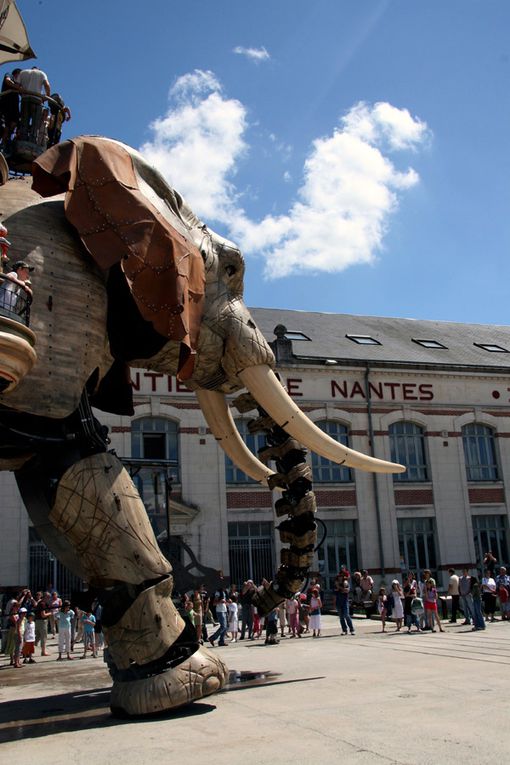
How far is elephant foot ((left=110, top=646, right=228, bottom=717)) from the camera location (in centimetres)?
499

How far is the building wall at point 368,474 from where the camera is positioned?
833 inches

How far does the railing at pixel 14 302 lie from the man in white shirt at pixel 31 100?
123 inches

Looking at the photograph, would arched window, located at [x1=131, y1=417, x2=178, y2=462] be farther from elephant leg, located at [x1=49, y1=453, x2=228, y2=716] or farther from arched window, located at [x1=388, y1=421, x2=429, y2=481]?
elephant leg, located at [x1=49, y1=453, x2=228, y2=716]

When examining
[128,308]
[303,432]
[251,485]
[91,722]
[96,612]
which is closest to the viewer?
[91,722]

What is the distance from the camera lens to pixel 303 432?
6516 mm

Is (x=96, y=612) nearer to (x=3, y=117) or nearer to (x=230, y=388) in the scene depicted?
→ (x=230, y=388)

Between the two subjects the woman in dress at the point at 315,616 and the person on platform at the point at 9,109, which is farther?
the woman in dress at the point at 315,616

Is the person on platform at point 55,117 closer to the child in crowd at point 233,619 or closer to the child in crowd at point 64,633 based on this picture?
the child in crowd at point 64,633

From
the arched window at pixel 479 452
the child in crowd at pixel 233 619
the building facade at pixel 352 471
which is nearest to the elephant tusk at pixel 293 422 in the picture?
the child in crowd at pixel 233 619

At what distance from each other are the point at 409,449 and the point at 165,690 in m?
19.6

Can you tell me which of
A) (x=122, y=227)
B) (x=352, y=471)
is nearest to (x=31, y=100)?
(x=122, y=227)

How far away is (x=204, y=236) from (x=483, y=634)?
29.6 feet

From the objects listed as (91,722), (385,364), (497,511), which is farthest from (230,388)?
(497,511)

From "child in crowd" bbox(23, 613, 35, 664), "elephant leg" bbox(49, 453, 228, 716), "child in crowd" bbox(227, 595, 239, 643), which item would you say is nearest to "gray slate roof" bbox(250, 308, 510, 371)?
"child in crowd" bbox(227, 595, 239, 643)
